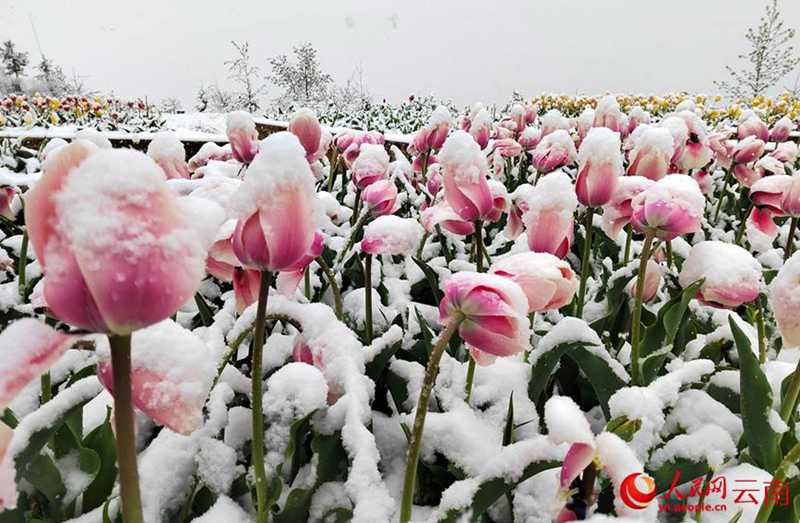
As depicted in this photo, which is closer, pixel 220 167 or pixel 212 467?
pixel 212 467

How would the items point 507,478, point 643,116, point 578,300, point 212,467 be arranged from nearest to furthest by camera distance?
1. point 507,478
2. point 212,467
3. point 578,300
4. point 643,116

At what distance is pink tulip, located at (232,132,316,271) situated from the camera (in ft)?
1.67

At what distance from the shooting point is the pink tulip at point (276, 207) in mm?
509

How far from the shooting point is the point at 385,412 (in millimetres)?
947

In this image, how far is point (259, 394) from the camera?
0.58 m

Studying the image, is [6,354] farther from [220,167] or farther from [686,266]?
[220,167]

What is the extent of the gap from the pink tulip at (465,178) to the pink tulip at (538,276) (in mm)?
282

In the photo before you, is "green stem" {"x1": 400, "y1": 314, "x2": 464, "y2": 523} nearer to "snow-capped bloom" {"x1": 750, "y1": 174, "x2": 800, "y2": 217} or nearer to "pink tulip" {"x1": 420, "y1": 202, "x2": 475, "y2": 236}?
"pink tulip" {"x1": 420, "y1": 202, "x2": 475, "y2": 236}

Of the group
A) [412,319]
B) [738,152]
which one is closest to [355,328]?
[412,319]

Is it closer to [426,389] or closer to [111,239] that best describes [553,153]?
[426,389]

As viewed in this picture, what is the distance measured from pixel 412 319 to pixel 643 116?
6.35 ft

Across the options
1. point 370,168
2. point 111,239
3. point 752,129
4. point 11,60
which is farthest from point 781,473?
point 11,60

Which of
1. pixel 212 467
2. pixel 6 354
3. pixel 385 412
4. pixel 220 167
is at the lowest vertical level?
Answer: pixel 385 412

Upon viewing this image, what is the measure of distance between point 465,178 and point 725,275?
371 millimetres
